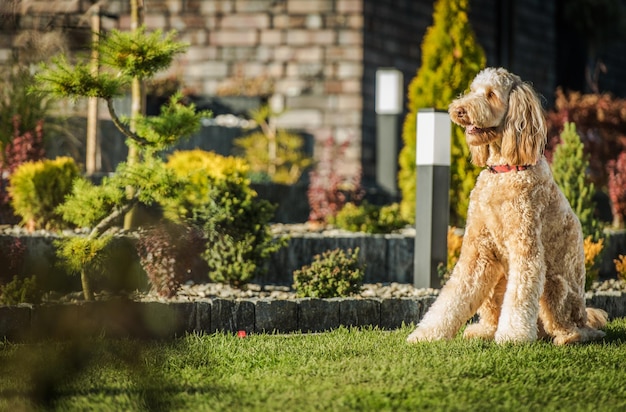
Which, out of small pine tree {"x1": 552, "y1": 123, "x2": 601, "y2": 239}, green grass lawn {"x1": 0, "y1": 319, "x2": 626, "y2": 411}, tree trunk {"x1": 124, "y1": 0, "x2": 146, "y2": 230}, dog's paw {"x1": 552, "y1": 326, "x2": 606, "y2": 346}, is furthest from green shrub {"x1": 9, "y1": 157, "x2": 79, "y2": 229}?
dog's paw {"x1": 552, "y1": 326, "x2": 606, "y2": 346}

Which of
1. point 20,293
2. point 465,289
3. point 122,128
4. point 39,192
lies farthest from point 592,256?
point 39,192

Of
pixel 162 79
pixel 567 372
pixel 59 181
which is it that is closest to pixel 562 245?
pixel 567 372

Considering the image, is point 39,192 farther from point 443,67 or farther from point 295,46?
point 295,46

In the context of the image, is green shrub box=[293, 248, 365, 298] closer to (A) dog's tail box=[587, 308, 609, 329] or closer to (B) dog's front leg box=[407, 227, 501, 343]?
(B) dog's front leg box=[407, 227, 501, 343]

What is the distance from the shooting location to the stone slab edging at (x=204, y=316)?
652cm

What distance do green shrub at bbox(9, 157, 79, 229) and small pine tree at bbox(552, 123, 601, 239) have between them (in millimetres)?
4472

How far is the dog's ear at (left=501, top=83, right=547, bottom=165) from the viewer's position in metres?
6.09

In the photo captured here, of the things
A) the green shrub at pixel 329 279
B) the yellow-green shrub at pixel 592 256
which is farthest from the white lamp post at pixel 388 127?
the green shrub at pixel 329 279

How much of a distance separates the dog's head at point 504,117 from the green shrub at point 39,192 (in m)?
4.75

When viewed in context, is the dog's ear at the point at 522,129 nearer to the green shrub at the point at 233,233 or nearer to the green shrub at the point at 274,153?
the green shrub at the point at 233,233

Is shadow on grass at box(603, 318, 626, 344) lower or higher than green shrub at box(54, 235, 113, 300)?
lower

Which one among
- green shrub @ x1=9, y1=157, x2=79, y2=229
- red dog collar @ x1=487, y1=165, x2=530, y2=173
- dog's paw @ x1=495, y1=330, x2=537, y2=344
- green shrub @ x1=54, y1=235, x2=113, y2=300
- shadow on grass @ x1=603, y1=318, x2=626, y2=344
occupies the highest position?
red dog collar @ x1=487, y1=165, x2=530, y2=173

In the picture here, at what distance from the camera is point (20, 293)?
7.29 m

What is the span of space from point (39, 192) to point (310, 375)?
5152 millimetres
